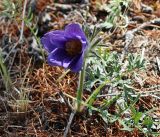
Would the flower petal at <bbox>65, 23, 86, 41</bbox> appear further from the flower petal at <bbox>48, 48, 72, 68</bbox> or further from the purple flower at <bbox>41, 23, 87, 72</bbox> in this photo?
the flower petal at <bbox>48, 48, 72, 68</bbox>

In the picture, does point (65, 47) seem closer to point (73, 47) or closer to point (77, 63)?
point (73, 47)

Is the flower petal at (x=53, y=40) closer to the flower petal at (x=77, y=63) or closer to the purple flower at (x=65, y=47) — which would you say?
the purple flower at (x=65, y=47)

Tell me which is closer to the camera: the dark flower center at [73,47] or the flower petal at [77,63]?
the flower petal at [77,63]

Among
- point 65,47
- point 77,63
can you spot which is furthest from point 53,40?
point 77,63

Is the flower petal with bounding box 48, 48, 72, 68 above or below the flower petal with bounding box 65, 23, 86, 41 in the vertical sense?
below

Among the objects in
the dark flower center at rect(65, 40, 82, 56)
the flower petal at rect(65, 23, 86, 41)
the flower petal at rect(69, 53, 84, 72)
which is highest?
the flower petal at rect(65, 23, 86, 41)

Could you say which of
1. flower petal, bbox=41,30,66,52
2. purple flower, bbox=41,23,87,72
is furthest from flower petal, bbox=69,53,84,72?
flower petal, bbox=41,30,66,52

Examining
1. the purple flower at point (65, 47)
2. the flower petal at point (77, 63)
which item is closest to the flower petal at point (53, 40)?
the purple flower at point (65, 47)
